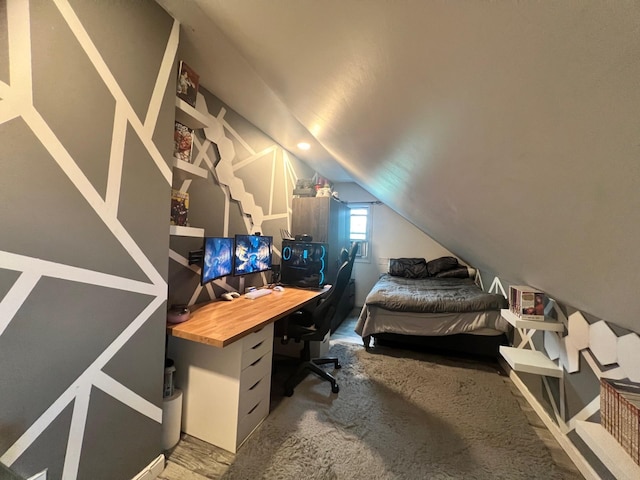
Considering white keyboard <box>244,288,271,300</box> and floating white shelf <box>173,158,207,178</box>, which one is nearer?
floating white shelf <box>173,158,207,178</box>

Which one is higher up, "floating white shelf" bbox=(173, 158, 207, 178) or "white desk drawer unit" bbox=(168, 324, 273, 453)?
"floating white shelf" bbox=(173, 158, 207, 178)

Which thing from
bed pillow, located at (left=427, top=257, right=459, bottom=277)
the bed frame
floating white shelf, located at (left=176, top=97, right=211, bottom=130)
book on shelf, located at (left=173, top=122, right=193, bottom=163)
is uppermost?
floating white shelf, located at (left=176, top=97, right=211, bottom=130)

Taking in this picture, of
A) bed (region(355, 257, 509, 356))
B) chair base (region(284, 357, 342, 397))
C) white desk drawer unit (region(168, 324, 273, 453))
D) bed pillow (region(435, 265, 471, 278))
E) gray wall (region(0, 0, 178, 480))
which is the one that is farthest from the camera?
bed pillow (region(435, 265, 471, 278))

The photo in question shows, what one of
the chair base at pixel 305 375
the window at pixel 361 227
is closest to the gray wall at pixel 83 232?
the chair base at pixel 305 375

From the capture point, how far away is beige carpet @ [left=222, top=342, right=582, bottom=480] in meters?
1.38

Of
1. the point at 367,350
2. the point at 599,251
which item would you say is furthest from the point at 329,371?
the point at 599,251

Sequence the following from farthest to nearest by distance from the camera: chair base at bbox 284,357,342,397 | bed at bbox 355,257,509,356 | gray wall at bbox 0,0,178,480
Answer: bed at bbox 355,257,509,356, chair base at bbox 284,357,342,397, gray wall at bbox 0,0,178,480

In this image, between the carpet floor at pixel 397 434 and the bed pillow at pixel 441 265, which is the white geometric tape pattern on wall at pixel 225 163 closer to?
the carpet floor at pixel 397 434

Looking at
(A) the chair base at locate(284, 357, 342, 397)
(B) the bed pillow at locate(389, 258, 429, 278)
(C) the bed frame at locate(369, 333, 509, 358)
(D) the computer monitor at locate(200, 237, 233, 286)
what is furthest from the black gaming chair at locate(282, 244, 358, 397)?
(B) the bed pillow at locate(389, 258, 429, 278)

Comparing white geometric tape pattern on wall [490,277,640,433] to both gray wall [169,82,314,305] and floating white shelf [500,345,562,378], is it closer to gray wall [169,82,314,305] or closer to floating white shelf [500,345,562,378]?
floating white shelf [500,345,562,378]

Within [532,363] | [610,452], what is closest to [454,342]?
[532,363]

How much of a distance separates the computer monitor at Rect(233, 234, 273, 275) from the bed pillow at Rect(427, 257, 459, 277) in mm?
3058

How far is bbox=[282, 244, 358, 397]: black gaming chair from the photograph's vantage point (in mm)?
2043

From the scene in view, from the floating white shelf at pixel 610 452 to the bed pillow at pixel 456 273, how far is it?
317cm
